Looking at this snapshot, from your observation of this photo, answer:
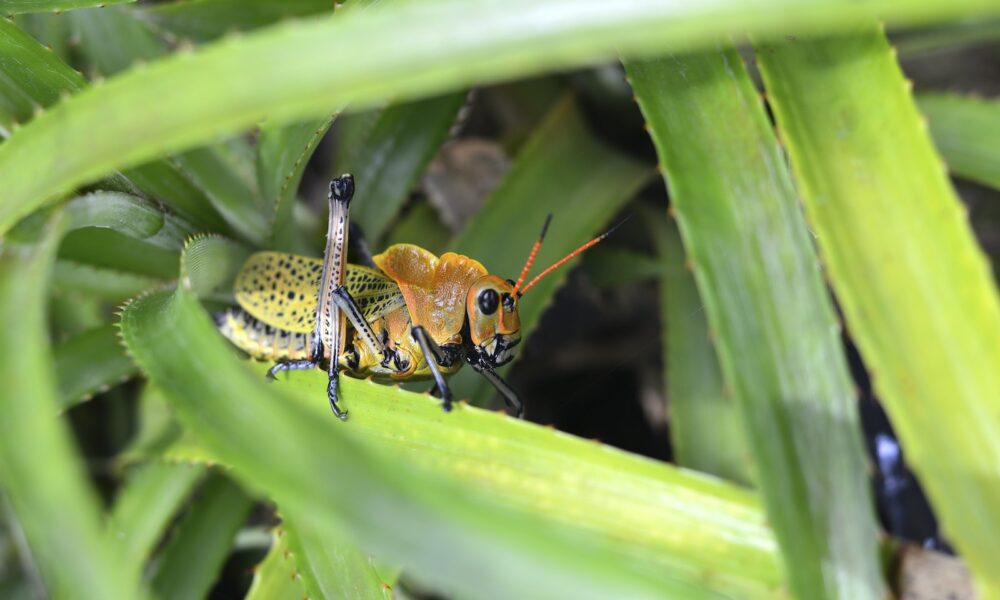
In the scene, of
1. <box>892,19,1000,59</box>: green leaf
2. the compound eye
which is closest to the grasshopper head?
the compound eye

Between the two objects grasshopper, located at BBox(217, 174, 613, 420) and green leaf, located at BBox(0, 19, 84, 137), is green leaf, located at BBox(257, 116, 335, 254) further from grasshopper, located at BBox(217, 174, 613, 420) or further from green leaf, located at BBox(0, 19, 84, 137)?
green leaf, located at BBox(0, 19, 84, 137)

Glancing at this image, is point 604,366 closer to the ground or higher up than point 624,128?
closer to the ground

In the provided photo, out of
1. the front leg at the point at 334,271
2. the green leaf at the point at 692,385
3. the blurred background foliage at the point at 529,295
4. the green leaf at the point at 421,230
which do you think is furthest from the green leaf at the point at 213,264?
the green leaf at the point at 692,385

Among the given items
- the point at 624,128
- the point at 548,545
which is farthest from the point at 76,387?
the point at 624,128

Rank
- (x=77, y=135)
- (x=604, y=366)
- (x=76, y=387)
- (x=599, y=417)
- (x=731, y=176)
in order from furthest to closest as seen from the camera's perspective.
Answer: (x=604, y=366), (x=599, y=417), (x=76, y=387), (x=731, y=176), (x=77, y=135)

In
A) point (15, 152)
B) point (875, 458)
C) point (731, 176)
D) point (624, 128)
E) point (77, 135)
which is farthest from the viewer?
point (624, 128)

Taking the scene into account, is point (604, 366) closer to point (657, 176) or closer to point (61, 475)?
point (657, 176)

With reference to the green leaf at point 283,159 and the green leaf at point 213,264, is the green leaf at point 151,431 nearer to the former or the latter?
the green leaf at point 213,264

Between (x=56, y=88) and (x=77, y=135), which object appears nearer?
(x=77, y=135)
